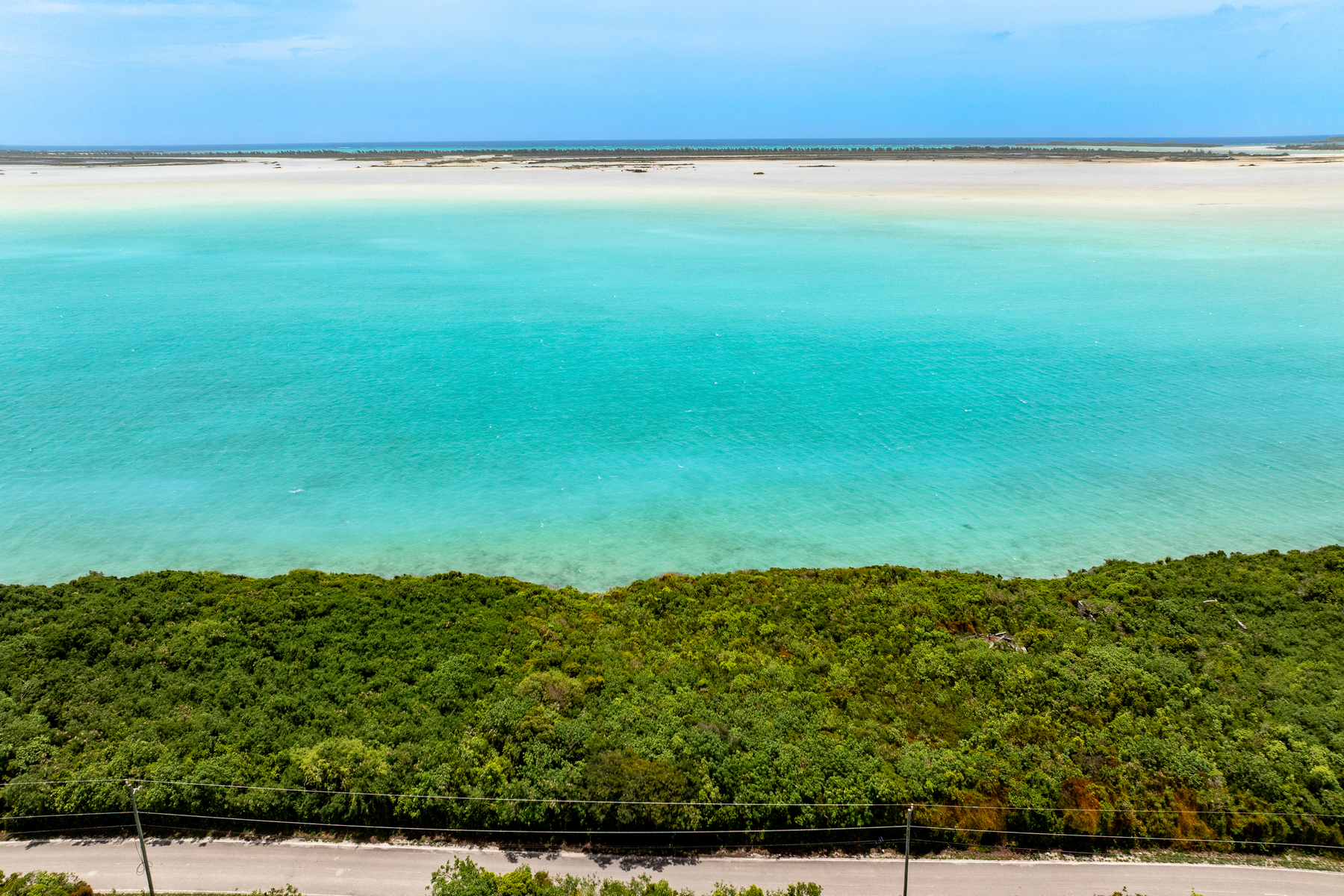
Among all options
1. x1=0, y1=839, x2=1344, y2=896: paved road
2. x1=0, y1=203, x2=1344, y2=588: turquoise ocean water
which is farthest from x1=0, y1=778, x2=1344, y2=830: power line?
x1=0, y1=203, x2=1344, y2=588: turquoise ocean water

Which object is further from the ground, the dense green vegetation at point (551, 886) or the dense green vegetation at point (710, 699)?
the dense green vegetation at point (710, 699)

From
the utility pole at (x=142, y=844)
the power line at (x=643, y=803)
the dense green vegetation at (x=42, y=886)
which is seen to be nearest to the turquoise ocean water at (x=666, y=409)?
the power line at (x=643, y=803)

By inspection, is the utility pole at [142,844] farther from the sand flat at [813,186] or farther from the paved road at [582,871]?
the sand flat at [813,186]

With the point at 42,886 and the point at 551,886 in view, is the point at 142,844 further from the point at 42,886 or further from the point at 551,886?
the point at 551,886

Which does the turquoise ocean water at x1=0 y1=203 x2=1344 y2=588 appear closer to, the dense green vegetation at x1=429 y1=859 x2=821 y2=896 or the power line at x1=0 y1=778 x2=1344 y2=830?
the power line at x1=0 y1=778 x2=1344 y2=830

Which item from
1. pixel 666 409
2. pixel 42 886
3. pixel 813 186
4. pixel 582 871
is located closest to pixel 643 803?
pixel 582 871

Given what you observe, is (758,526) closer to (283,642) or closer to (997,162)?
(283,642)
